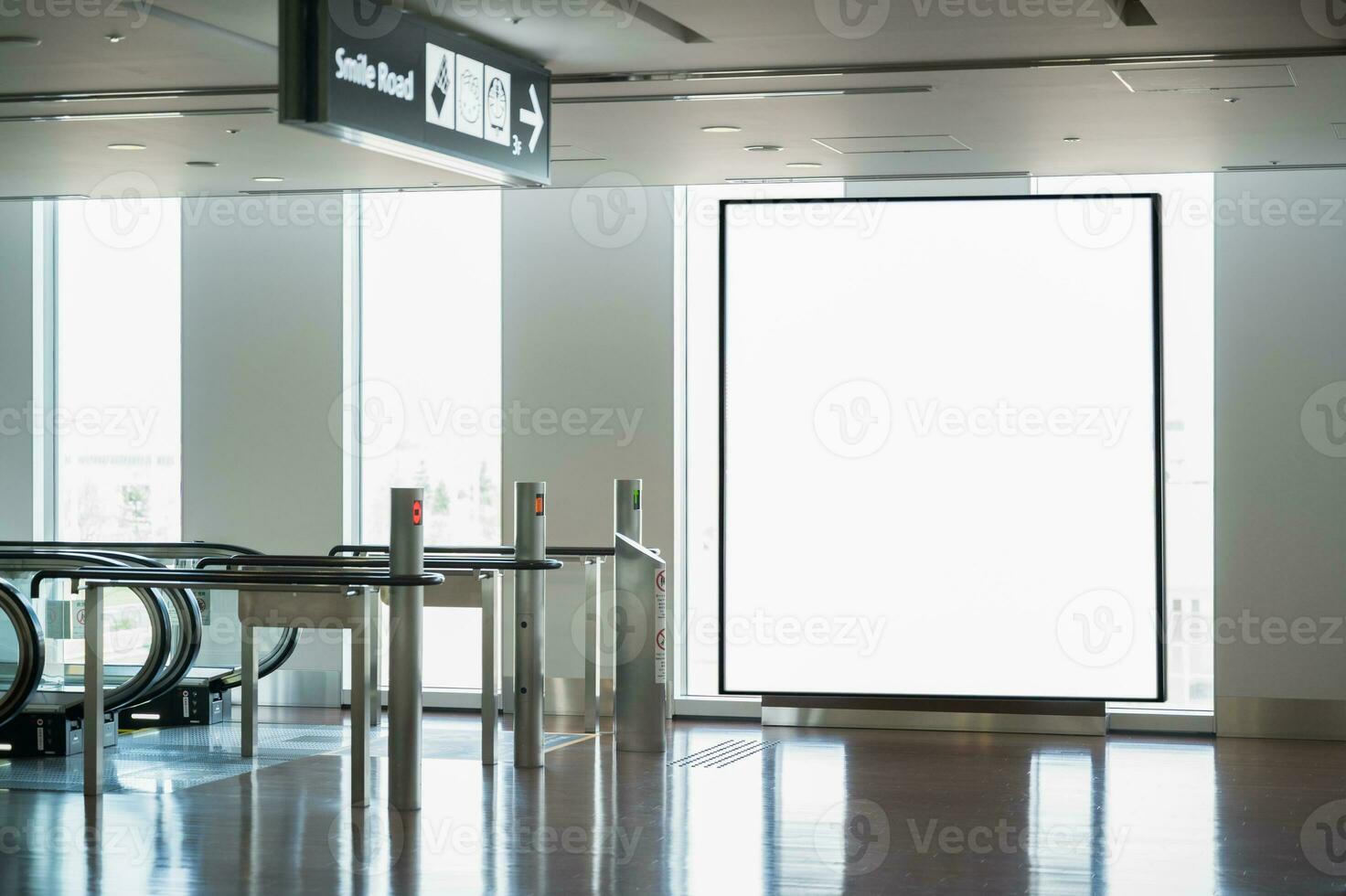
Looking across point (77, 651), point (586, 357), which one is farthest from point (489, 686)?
point (586, 357)

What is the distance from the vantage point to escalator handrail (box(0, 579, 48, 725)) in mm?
6910

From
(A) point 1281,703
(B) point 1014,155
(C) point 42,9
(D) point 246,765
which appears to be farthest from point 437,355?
(A) point 1281,703

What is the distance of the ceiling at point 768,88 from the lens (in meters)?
5.37

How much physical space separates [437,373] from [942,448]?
10.8ft

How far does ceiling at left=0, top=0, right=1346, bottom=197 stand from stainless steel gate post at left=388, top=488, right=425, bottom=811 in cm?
167

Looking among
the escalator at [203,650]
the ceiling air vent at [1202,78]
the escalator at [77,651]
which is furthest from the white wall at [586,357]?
the ceiling air vent at [1202,78]

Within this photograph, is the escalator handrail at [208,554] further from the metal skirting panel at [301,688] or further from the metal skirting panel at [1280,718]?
the metal skirting panel at [1280,718]

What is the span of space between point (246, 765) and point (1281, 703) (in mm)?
5710

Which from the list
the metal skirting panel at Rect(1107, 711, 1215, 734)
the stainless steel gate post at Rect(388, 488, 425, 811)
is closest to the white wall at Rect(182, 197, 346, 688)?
the stainless steel gate post at Rect(388, 488, 425, 811)

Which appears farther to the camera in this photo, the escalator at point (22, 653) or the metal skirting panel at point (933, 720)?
the metal skirting panel at point (933, 720)

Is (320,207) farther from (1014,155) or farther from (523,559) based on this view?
(1014,155)

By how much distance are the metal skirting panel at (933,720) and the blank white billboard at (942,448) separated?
0.14 metres

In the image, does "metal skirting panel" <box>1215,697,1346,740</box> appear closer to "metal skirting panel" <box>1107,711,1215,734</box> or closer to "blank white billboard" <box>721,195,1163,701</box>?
"metal skirting panel" <box>1107,711,1215,734</box>

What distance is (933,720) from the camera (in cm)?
884
